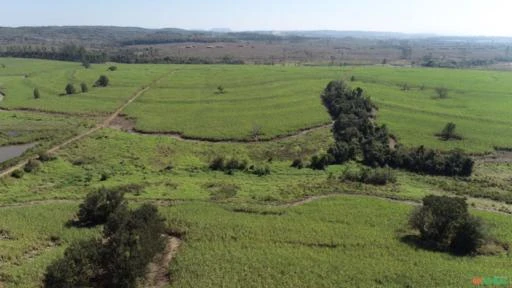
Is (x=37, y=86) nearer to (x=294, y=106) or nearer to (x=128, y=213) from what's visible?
(x=294, y=106)

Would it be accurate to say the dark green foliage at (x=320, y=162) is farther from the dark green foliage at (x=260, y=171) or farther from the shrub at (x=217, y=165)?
the shrub at (x=217, y=165)

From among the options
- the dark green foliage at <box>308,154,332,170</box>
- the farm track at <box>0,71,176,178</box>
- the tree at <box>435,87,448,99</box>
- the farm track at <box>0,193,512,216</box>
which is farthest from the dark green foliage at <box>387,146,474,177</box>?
the tree at <box>435,87,448,99</box>

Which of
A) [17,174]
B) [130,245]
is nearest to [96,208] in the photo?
[130,245]

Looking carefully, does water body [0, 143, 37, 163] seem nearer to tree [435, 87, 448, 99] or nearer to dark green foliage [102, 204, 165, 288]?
dark green foliage [102, 204, 165, 288]

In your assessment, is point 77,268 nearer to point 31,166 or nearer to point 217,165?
point 217,165

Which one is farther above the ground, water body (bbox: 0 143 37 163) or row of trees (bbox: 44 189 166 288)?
row of trees (bbox: 44 189 166 288)

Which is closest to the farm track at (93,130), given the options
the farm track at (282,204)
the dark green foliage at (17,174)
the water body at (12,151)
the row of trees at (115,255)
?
the dark green foliage at (17,174)

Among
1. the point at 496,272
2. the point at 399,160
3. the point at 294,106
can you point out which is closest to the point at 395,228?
the point at 496,272
